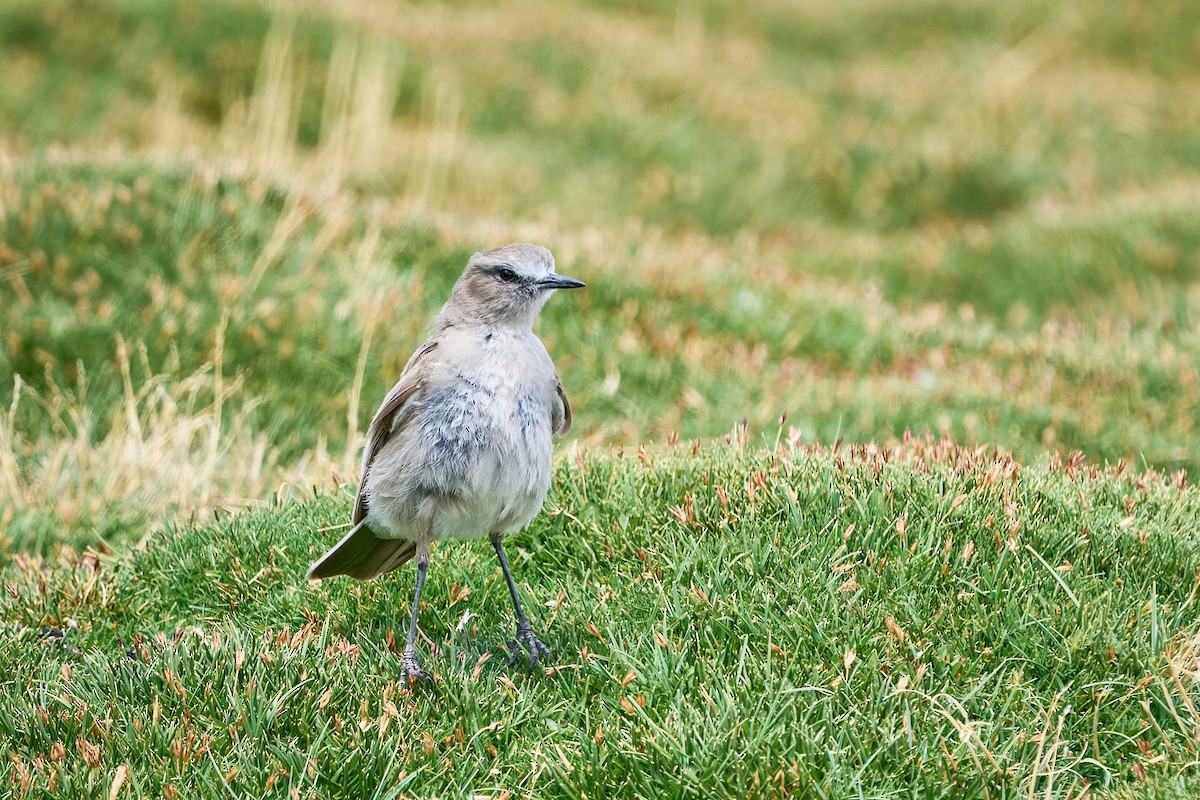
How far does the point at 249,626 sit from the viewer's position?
5.28m

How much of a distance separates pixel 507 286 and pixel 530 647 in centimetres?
150

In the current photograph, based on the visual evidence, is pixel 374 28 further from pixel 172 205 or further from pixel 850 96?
pixel 172 205

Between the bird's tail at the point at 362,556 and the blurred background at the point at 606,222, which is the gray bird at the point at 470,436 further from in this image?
the blurred background at the point at 606,222

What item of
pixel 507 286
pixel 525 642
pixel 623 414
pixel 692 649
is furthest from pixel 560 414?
pixel 623 414

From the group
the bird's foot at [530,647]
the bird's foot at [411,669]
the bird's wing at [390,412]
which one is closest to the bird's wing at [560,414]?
the bird's wing at [390,412]

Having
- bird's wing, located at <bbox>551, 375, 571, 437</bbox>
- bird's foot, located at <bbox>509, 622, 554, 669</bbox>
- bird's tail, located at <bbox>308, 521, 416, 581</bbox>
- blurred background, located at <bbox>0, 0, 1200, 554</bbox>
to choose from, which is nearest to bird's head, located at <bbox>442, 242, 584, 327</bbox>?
bird's wing, located at <bbox>551, 375, 571, 437</bbox>

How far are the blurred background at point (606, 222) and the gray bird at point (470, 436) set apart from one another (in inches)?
52.0

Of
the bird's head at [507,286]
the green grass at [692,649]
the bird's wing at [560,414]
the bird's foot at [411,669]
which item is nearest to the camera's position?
the green grass at [692,649]

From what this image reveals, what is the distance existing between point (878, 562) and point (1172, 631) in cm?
109

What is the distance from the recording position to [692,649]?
4602 millimetres

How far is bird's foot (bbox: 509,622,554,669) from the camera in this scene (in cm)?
475

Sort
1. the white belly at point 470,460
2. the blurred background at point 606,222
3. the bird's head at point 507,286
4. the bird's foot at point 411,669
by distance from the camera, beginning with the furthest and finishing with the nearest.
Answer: the blurred background at point 606,222 < the bird's head at point 507,286 < the white belly at point 470,460 < the bird's foot at point 411,669

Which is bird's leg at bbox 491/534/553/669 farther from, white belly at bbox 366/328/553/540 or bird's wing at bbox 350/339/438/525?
bird's wing at bbox 350/339/438/525

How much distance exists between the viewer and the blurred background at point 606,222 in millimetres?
8375
